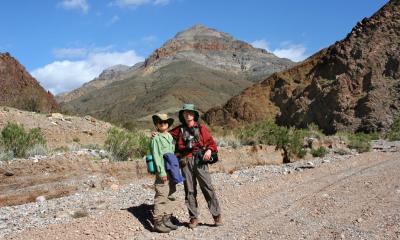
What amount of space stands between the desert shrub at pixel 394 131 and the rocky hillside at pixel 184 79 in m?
42.2

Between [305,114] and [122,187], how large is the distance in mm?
25434

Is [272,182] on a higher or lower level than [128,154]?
lower

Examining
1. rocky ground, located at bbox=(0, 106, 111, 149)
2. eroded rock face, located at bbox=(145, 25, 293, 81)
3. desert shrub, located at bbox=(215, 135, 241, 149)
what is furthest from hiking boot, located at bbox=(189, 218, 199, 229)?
eroded rock face, located at bbox=(145, 25, 293, 81)

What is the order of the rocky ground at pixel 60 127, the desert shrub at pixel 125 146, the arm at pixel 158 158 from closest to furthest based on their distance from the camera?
the arm at pixel 158 158, the desert shrub at pixel 125 146, the rocky ground at pixel 60 127

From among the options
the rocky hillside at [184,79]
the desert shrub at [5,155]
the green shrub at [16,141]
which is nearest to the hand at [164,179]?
the desert shrub at [5,155]

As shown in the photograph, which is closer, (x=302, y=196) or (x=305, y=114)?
(x=302, y=196)

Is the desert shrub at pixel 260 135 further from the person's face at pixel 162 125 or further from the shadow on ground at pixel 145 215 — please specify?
the person's face at pixel 162 125

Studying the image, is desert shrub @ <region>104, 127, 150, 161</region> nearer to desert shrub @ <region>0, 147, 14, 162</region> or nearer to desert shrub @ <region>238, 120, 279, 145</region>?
desert shrub @ <region>0, 147, 14, 162</region>

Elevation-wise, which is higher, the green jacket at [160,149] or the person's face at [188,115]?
the person's face at [188,115]

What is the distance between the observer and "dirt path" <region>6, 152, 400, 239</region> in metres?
7.15

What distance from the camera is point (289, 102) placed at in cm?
4100

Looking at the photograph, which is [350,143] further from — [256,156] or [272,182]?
[272,182]

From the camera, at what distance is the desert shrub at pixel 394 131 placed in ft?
81.8

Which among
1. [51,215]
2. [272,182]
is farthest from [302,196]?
[51,215]
